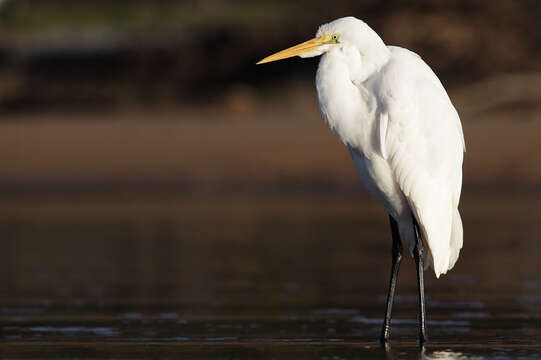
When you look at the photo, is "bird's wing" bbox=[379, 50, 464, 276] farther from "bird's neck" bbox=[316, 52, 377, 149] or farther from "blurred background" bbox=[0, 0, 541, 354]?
"blurred background" bbox=[0, 0, 541, 354]

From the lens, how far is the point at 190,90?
18859mm

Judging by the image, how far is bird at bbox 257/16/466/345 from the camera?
6316mm

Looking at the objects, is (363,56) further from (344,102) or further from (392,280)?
(392,280)

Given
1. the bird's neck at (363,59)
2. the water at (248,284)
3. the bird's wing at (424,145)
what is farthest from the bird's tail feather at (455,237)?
the bird's neck at (363,59)

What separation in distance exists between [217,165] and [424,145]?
9.24 meters

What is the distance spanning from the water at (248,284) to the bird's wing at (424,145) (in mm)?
623

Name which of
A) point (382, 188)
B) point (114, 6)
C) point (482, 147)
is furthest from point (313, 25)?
point (382, 188)

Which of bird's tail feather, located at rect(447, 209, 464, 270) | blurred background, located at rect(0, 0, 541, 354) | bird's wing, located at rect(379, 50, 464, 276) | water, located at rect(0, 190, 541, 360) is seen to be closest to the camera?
water, located at rect(0, 190, 541, 360)

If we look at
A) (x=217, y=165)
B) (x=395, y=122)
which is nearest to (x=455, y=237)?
(x=395, y=122)

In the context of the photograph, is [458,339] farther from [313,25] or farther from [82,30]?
[82,30]

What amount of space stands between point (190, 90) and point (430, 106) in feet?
41.6

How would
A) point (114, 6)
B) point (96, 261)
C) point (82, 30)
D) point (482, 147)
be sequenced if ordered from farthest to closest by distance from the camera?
point (114, 6), point (82, 30), point (482, 147), point (96, 261)

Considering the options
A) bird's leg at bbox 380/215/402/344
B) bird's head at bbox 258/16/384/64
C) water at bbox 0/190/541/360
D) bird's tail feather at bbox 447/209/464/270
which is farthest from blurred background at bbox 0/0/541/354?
bird's head at bbox 258/16/384/64

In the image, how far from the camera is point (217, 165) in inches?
613
